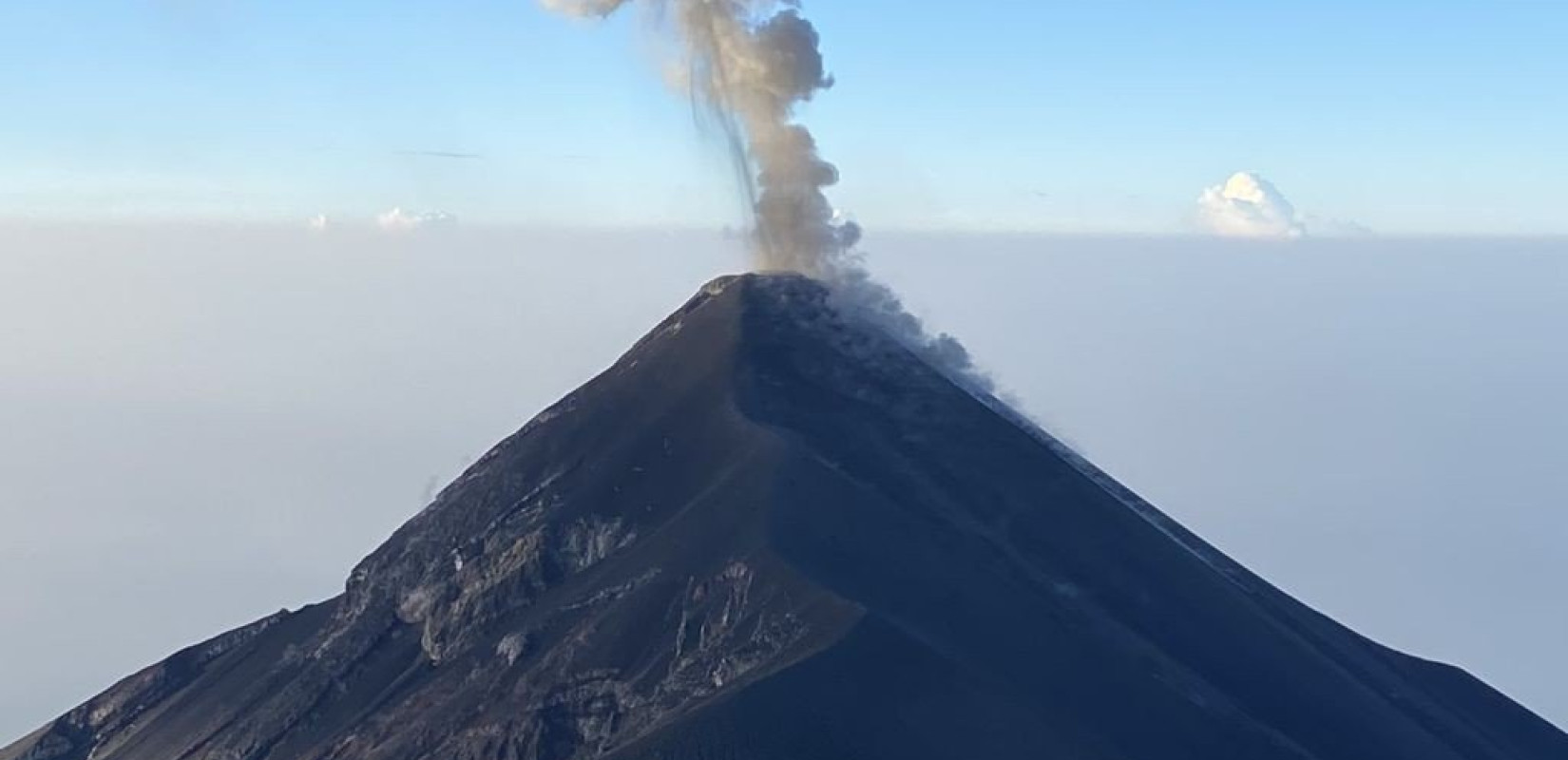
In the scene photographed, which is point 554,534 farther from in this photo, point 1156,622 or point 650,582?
point 1156,622

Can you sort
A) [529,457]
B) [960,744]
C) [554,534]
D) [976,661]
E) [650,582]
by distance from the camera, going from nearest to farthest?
[960,744], [976,661], [650,582], [554,534], [529,457]

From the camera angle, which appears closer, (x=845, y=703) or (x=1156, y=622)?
(x=845, y=703)

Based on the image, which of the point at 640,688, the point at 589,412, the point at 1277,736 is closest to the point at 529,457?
the point at 589,412

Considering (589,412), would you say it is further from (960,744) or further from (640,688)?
(960,744)

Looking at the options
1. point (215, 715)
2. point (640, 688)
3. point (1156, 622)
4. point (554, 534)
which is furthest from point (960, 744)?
point (215, 715)

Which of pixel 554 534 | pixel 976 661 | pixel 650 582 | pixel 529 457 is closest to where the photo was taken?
pixel 976 661

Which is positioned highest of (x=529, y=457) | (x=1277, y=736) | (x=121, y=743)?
(x=529, y=457)

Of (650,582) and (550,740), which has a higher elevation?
(650,582)
